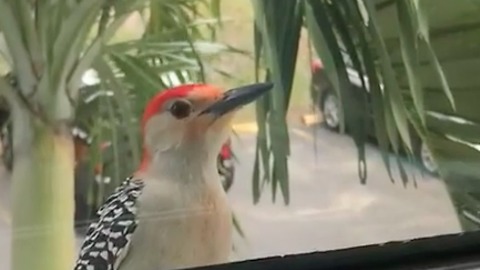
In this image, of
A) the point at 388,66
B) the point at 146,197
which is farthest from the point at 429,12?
the point at 146,197

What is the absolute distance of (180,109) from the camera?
95 centimetres

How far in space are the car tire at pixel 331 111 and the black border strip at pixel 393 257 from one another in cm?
13

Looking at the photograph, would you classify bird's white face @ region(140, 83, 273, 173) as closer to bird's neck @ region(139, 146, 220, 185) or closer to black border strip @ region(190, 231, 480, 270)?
bird's neck @ region(139, 146, 220, 185)

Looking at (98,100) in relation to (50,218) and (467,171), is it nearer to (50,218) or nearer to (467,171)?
(50,218)

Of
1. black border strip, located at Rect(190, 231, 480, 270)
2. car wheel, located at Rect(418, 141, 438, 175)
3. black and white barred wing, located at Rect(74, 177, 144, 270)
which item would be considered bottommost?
black border strip, located at Rect(190, 231, 480, 270)

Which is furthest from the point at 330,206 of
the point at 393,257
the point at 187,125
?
the point at 187,125

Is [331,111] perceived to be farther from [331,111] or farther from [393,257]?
[393,257]

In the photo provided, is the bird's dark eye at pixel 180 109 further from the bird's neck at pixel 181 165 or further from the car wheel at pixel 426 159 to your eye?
the car wheel at pixel 426 159

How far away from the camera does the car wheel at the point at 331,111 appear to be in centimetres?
104

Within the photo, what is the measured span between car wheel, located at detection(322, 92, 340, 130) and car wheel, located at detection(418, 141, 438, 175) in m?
0.10

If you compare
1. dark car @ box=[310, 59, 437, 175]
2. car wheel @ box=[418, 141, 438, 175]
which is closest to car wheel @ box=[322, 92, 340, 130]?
dark car @ box=[310, 59, 437, 175]

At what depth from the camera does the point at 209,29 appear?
990 mm

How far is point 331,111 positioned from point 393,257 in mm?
175

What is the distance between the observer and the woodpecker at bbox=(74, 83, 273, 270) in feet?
3.15
